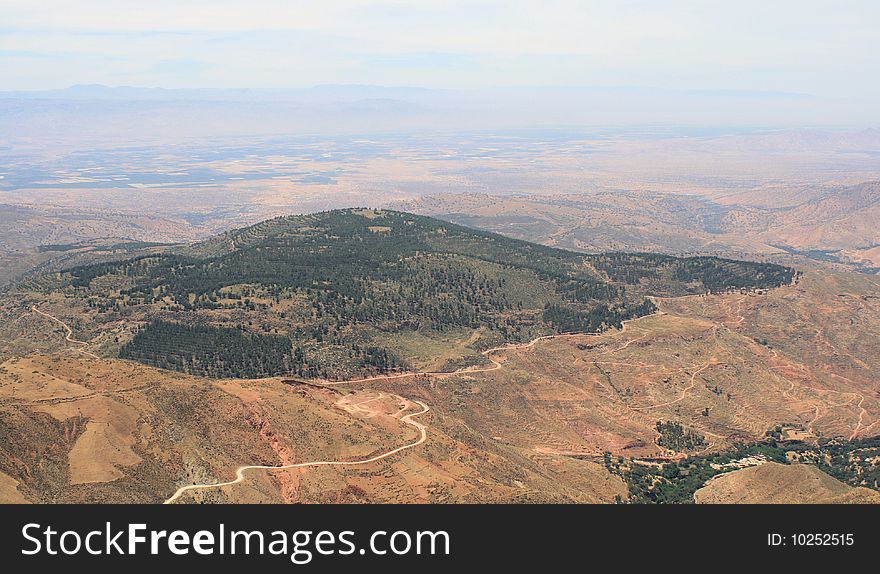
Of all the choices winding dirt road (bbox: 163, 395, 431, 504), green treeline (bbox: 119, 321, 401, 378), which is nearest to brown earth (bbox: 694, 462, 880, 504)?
winding dirt road (bbox: 163, 395, 431, 504)

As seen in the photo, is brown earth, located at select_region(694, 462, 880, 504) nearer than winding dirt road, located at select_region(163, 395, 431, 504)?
No

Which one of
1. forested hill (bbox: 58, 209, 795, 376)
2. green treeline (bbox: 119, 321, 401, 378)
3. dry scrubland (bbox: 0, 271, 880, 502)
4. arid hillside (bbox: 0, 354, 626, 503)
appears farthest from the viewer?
forested hill (bbox: 58, 209, 795, 376)

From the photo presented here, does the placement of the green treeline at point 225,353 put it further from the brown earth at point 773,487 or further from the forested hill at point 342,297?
the brown earth at point 773,487

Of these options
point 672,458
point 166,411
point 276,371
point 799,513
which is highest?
point 799,513

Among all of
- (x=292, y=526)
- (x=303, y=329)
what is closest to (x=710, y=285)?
(x=303, y=329)

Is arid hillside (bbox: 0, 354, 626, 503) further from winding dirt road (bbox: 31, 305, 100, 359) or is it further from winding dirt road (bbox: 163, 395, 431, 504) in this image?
winding dirt road (bbox: 31, 305, 100, 359)

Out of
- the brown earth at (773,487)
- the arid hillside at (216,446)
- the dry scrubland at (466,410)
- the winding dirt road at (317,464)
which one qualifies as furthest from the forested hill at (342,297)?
the brown earth at (773,487)

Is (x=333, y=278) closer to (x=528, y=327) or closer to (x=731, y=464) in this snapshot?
(x=528, y=327)
